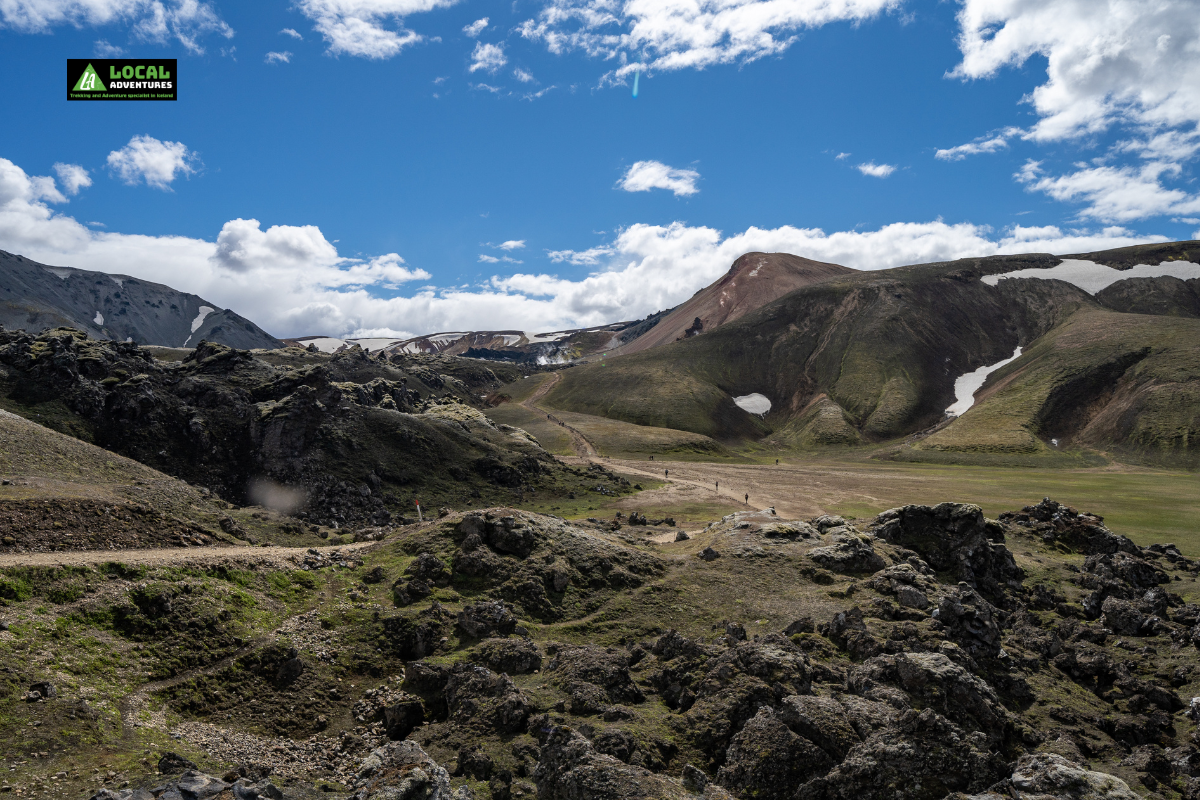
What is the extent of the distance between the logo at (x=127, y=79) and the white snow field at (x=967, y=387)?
180548 millimetres

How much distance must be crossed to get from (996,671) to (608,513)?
47.6 meters

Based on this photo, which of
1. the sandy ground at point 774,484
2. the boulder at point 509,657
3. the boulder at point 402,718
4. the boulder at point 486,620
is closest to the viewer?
the boulder at point 402,718

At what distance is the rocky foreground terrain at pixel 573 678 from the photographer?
54.1 ft

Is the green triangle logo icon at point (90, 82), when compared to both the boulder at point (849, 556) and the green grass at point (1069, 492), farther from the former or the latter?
the green grass at point (1069, 492)

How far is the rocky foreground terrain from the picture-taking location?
16500mm

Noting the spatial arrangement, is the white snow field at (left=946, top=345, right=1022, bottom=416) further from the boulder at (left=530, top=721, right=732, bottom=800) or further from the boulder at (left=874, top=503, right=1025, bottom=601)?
the boulder at (left=530, top=721, right=732, bottom=800)

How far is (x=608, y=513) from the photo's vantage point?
71062 mm

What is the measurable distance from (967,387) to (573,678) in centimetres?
20181

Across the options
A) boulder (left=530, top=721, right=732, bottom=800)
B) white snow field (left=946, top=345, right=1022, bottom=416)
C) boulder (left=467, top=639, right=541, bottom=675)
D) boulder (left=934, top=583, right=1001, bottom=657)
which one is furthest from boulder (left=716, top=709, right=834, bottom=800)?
white snow field (left=946, top=345, right=1022, bottom=416)

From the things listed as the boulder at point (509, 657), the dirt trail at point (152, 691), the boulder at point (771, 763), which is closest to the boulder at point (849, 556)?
the boulder at point (509, 657)

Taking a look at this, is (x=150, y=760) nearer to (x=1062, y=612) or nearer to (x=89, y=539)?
(x=89, y=539)

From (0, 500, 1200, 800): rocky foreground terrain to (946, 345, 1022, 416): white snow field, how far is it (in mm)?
152195

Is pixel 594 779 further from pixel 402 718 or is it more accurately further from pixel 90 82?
pixel 90 82

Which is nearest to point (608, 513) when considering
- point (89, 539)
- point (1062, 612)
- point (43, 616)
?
point (1062, 612)
